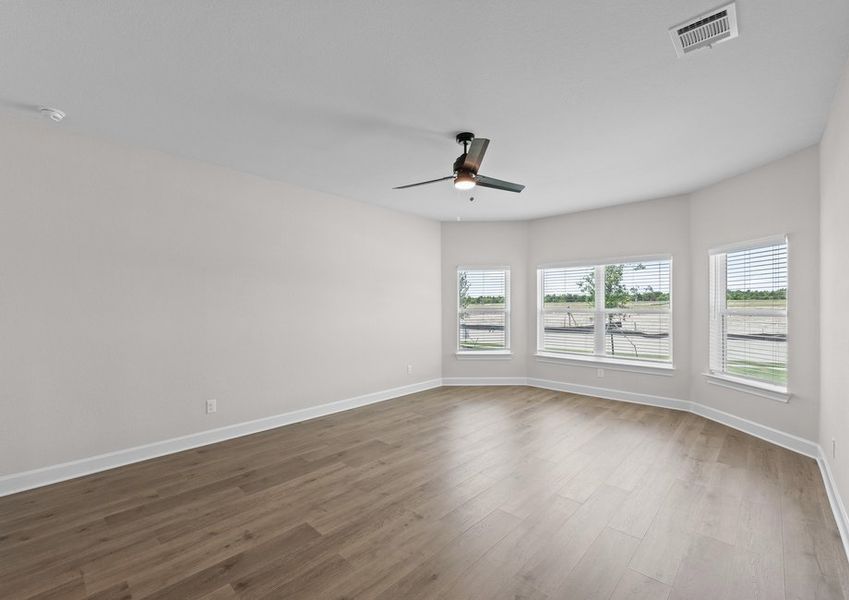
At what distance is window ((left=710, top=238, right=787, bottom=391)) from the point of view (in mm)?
3945

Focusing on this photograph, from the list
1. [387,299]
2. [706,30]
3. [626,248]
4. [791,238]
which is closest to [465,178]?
[706,30]

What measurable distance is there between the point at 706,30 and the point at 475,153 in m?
1.49

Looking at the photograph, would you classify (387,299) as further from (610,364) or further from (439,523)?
(439,523)

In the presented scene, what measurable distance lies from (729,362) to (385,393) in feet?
14.3

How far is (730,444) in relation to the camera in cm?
387

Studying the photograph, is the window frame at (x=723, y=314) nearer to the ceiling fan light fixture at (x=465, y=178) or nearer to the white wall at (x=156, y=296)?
the ceiling fan light fixture at (x=465, y=178)

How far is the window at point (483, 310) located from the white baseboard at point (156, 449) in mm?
2118

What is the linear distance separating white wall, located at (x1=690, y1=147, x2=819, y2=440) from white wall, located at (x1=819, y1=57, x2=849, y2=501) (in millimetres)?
193

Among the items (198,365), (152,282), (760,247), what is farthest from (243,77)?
(760,247)

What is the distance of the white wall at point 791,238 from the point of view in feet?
11.7

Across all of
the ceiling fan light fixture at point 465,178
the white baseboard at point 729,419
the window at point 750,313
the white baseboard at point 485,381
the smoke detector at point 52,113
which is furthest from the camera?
the white baseboard at point 485,381

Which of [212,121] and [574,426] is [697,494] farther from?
[212,121]

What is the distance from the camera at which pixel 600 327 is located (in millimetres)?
5945

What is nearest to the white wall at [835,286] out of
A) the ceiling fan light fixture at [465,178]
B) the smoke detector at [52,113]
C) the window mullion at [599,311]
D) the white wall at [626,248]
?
the white wall at [626,248]
